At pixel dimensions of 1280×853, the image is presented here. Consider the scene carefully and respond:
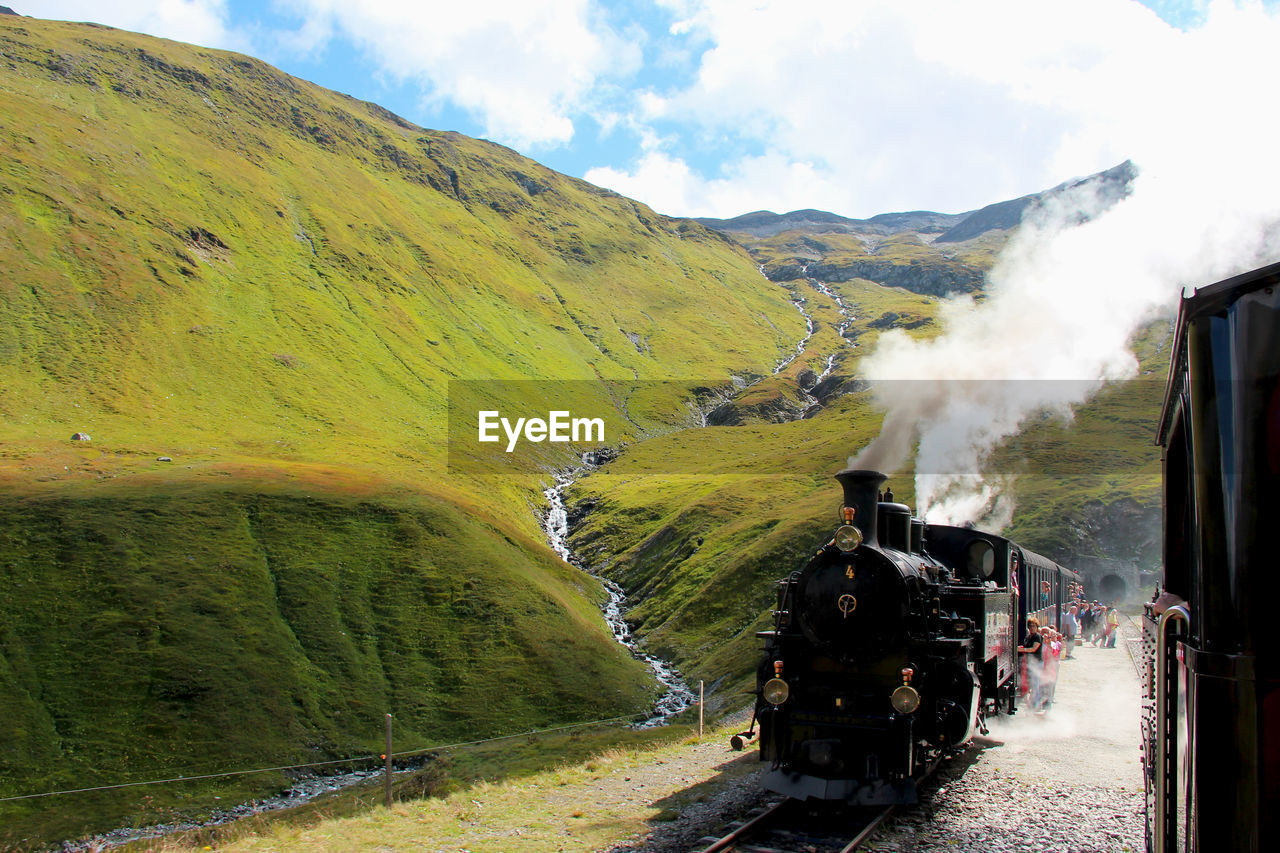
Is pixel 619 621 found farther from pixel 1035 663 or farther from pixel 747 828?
pixel 747 828

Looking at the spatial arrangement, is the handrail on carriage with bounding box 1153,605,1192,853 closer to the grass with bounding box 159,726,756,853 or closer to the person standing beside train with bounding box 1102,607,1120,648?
the grass with bounding box 159,726,756,853

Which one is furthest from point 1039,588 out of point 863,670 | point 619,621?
point 619,621

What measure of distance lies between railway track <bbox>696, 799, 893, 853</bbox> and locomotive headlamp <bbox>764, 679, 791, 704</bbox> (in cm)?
192

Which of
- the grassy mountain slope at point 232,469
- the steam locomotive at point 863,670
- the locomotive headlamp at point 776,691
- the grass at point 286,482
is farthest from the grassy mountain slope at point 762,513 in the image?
the locomotive headlamp at point 776,691

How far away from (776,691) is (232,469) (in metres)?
65.3

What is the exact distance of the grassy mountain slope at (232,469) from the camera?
41812 mm

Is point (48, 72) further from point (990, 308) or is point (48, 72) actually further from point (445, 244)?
point (990, 308)

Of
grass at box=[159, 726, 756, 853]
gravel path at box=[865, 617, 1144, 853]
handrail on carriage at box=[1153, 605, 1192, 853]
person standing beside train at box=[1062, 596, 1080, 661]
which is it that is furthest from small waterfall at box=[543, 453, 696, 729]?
handrail on carriage at box=[1153, 605, 1192, 853]

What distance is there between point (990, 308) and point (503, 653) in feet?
112

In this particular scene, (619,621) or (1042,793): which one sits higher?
(1042,793)

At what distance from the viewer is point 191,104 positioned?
605 feet

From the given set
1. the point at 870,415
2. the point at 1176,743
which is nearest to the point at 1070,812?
the point at 1176,743

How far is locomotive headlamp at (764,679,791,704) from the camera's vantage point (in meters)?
15.3

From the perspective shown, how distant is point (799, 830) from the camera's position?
47.9 ft
